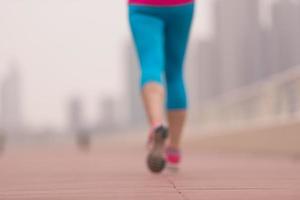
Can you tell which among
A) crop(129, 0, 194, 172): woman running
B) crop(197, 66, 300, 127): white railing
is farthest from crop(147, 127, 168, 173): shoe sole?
crop(197, 66, 300, 127): white railing

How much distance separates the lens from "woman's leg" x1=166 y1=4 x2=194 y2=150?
3960mm

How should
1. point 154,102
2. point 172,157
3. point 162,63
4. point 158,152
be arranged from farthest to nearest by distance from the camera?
point 172,157 → point 162,63 → point 154,102 → point 158,152

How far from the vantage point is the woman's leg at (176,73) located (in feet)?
13.0

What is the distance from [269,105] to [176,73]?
567 centimetres

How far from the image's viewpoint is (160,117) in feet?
11.5

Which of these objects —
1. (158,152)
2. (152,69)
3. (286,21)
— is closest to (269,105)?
(286,21)

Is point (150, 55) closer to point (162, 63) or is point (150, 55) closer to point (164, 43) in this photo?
point (162, 63)

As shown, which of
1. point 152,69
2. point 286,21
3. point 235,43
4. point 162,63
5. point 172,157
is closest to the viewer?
point 152,69

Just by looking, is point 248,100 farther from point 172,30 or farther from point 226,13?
point 226,13

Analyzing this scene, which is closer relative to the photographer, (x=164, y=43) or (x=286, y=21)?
(x=164, y=43)

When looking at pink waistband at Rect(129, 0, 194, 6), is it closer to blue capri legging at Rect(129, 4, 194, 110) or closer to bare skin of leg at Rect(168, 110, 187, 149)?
blue capri legging at Rect(129, 4, 194, 110)

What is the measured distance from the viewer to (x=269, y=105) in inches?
377

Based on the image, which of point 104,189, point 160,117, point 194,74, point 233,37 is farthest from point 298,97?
point 194,74

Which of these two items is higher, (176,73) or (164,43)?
(164,43)
